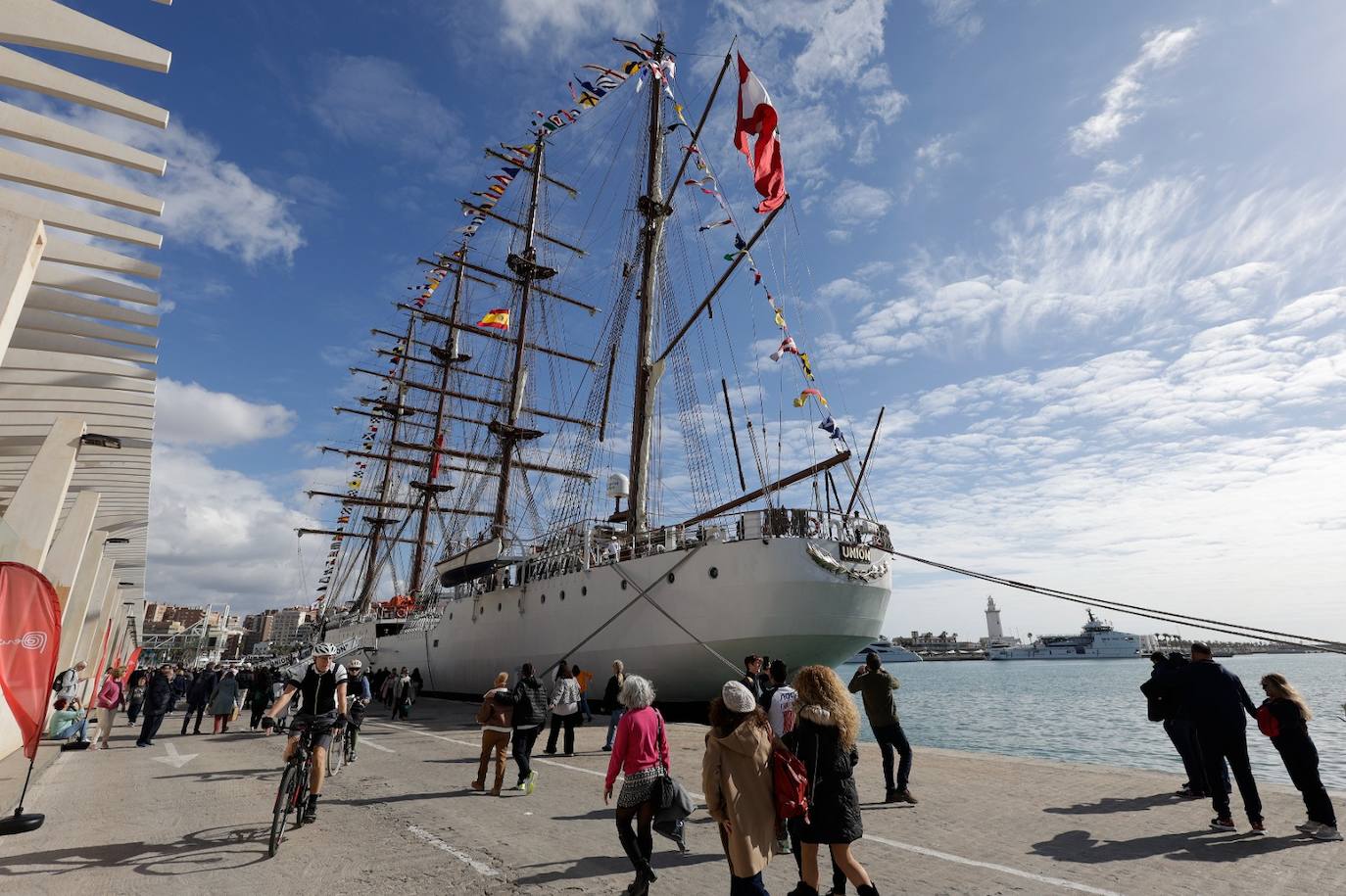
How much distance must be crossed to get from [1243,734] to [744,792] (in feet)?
17.0

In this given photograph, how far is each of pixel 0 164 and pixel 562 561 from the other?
17311 millimetres

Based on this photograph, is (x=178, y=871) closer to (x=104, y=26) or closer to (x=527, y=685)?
(x=527, y=685)

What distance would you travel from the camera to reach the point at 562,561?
21.5m

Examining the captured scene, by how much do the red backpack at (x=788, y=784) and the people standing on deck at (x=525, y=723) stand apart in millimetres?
4751

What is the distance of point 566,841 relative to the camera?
18.7ft

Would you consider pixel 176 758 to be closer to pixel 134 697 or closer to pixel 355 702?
pixel 355 702

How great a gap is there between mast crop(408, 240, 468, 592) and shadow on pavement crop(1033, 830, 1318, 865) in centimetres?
4440

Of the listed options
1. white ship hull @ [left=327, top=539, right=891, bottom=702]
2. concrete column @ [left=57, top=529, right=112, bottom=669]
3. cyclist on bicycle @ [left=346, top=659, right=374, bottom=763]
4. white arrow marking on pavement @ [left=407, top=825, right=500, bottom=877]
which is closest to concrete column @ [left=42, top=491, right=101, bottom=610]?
concrete column @ [left=57, top=529, right=112, bottom=669]

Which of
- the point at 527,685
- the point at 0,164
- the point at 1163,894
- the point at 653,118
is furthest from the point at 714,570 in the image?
the point at 653,118

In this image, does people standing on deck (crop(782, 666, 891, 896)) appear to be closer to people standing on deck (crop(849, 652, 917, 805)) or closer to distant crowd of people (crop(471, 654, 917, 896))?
distant crowd of people (crop(471, 654, 917, 896))

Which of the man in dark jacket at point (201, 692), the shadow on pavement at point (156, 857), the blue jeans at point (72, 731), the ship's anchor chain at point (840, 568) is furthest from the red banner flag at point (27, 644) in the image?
the ship's anchor chain at point (840, 568)

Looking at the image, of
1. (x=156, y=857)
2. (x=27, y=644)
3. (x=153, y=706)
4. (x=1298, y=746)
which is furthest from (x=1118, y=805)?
(x=153, y=706)

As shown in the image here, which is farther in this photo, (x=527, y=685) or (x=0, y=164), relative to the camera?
(x=527, y=685)

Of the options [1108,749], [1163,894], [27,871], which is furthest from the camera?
[1108,749]
